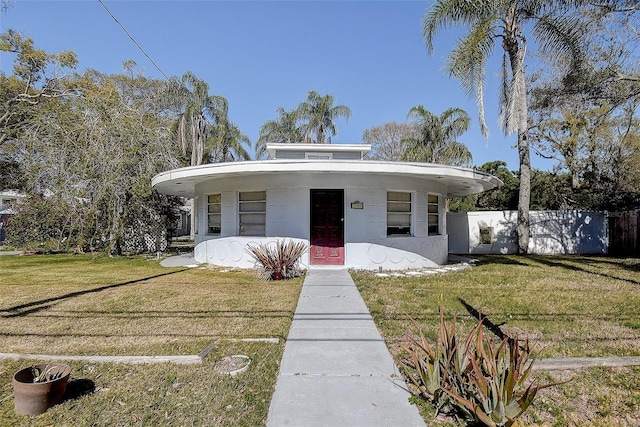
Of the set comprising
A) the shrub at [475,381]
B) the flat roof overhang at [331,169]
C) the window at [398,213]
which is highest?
the flat roof overhang at [331,169]

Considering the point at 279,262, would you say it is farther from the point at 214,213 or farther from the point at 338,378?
the point at 338,378

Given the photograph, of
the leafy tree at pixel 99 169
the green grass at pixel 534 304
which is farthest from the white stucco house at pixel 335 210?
the leafy tree at pixel 99 169

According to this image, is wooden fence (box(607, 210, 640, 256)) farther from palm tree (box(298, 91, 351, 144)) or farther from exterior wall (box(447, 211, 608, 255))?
palm tree (box(298, 91, 351, 144))

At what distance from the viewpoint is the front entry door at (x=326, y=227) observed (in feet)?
30.9

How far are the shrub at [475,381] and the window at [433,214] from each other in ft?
25.4

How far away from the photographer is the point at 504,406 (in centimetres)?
229

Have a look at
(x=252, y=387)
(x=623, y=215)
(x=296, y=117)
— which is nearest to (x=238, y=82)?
(x=296, y=117)

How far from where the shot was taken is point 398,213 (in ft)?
31.9

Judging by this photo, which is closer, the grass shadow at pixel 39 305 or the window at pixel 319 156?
the grass shadow at pixel 39 305

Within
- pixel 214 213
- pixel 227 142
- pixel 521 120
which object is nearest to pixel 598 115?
pixel 521 120

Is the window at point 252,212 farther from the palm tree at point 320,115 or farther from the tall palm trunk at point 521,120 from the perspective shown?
the palm tree at point 320,115

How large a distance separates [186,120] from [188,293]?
17.1 m

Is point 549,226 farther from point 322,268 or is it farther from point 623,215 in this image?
point 322,268

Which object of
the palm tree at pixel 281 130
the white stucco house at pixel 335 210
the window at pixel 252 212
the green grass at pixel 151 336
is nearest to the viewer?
the green grass at pixel 151 336
